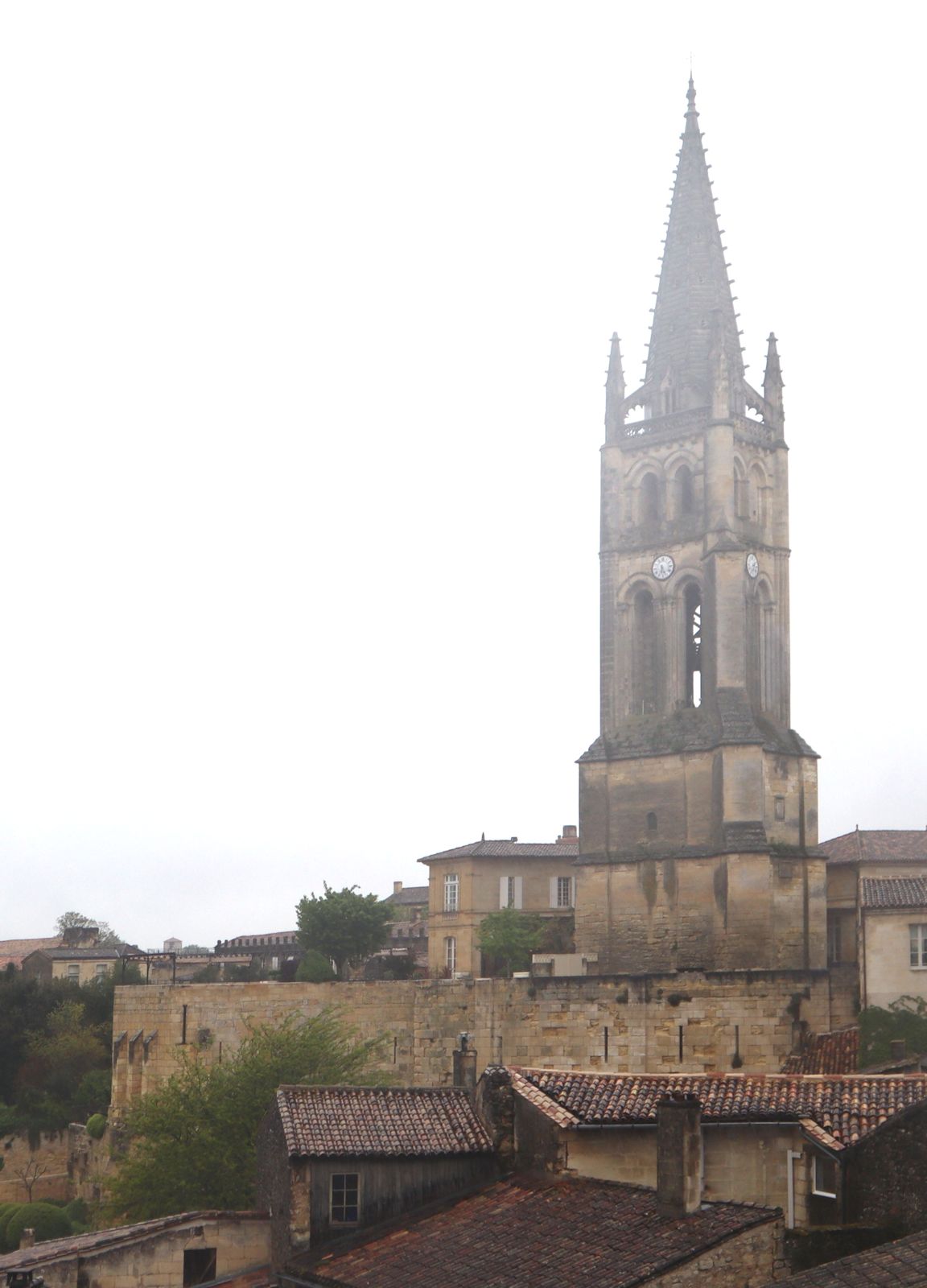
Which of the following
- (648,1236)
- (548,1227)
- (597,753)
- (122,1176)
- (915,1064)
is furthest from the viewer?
(597,753)

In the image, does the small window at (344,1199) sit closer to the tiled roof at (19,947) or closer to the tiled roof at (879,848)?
the tiled roof at (879,848)

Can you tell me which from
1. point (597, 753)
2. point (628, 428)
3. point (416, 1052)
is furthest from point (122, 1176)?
point (628, 428)

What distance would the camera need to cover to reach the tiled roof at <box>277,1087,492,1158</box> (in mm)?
29266

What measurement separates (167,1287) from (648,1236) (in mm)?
11157

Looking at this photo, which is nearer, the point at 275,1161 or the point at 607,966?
the point at 275,1161

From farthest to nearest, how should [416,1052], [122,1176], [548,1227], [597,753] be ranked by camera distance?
[597,753] < [416,1052] < [122,1176] < [548,1227]

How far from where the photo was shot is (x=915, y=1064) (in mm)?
35469

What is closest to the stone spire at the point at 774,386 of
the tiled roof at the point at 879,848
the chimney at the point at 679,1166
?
the tiled roof at the point at 879,848

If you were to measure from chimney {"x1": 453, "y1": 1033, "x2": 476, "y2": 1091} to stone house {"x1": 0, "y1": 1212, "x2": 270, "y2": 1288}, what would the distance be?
1444 cm

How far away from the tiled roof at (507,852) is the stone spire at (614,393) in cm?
1802

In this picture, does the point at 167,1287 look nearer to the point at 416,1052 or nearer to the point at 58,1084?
the point at 416,1052

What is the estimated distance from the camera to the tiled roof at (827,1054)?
41906mm

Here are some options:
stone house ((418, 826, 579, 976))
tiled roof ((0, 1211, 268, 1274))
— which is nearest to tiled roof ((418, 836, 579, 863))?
stone house ((418, 826, 579, 976))

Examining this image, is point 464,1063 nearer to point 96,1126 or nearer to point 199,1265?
point 96,1126
